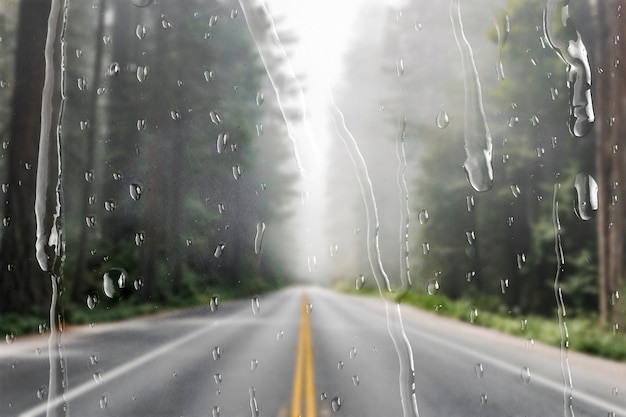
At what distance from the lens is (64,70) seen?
7.53 ft

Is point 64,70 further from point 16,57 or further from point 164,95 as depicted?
point 16,57

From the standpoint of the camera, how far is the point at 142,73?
233 centimetres

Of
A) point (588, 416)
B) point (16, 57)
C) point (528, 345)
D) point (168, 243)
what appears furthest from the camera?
point (528, 345)

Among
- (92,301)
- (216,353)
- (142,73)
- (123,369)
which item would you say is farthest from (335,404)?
(142,73)

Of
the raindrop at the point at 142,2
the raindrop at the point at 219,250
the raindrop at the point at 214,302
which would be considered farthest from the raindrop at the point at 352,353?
the raindrop at the point at 142,2

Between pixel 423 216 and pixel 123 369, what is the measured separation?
136cm

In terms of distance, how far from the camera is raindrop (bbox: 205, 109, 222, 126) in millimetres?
2346

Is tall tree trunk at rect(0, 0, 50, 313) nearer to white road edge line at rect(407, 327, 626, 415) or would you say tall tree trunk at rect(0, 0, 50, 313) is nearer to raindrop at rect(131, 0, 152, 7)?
raindrop at rect(131, 0, 152, 7)

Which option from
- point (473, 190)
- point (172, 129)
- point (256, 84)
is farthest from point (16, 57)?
point (473, 190)

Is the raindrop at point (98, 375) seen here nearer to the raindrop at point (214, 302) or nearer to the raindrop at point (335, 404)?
the raindrop at point (214, 302)

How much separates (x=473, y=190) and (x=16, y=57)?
6.95 ft

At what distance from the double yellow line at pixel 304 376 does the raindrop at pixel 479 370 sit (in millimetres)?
1236

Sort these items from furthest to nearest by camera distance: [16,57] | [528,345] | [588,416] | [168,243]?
[528,345], [588,416], [16,57], [168,243]

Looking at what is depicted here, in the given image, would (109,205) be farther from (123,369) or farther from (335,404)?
(335,404)
